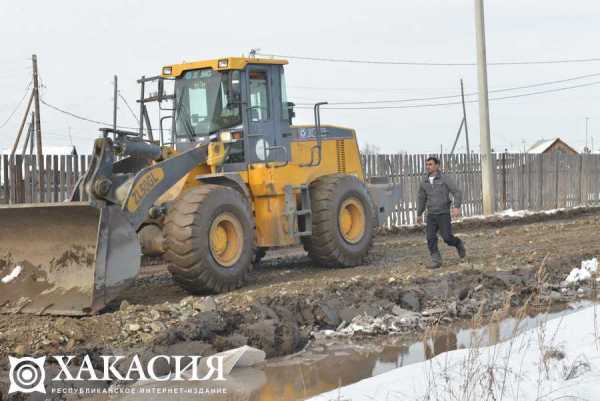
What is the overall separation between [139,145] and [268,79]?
7.59 feet

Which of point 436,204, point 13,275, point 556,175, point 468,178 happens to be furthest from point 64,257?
point 556,175

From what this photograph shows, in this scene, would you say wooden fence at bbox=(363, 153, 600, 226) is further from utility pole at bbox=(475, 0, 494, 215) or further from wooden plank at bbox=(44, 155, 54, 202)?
wooden plank at bbox=(44, 155, 54, 202)

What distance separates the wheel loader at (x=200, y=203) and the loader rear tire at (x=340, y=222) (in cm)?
2

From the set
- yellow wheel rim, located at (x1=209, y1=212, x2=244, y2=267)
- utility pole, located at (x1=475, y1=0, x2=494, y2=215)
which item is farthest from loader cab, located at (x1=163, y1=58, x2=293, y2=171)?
utility pole, located at (x1=475, y1=0, x2=494, y2=215)

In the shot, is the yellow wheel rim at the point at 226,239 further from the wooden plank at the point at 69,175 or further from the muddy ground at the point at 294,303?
the wooden plank at the point at 69,175

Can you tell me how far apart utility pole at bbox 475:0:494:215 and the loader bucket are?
44.5 feet

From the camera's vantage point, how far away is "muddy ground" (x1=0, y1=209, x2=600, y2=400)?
7078 millimetres

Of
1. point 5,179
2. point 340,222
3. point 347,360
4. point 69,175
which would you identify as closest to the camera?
point 347,360

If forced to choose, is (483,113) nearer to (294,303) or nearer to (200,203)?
(200,203)

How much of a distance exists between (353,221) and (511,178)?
42.7 feet

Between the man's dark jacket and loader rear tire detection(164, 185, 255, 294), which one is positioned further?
the man's dark jacket

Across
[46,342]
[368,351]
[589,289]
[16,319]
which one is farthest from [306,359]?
[589,289]

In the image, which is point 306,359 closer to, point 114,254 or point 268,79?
point 114,254

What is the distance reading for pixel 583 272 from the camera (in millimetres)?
10914
